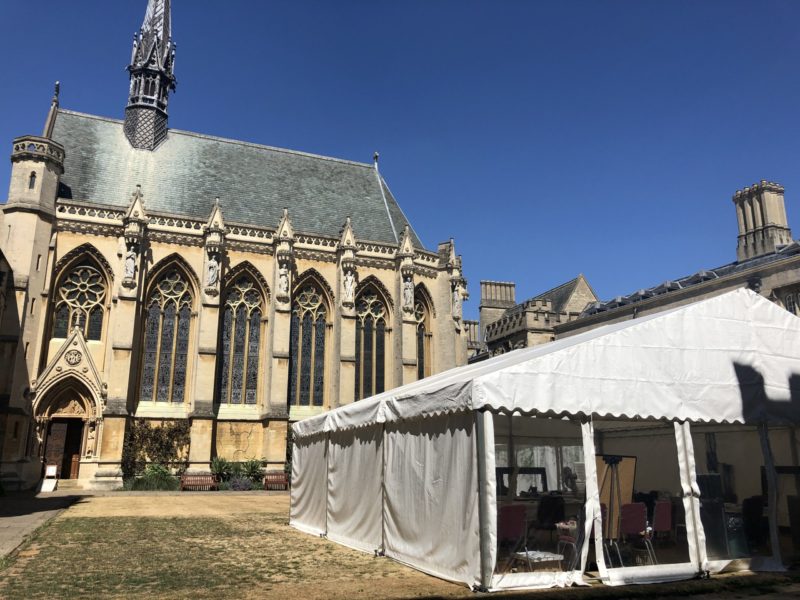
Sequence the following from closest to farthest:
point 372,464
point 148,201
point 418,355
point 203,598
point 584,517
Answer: point 203,598 < point 584,517 < point 372,464 < point 148,201 < point 418,355

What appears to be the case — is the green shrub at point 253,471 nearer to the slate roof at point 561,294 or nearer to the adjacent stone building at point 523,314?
the adjacent stone building at point 523,314

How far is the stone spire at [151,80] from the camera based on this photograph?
105ft

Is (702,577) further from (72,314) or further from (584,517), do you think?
(72,314)

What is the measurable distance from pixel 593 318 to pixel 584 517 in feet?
77.4

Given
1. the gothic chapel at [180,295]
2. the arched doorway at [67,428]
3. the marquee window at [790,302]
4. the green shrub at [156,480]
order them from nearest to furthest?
the marquee window at [790,302], the green shrub at [156,480], the gothic chapel at [180,295], the arched doorway at [67,428]

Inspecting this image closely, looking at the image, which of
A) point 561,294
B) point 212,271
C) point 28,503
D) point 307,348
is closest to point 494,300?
point 561,294

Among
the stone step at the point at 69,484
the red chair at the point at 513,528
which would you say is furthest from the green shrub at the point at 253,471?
the red chair at the point at 513,528

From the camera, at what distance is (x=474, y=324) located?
175 ft

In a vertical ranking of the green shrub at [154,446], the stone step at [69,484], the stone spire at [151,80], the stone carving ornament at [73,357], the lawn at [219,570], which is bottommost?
the lawn at [219,570]

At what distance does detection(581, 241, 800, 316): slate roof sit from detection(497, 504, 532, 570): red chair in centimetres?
1895

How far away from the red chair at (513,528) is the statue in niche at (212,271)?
21472 millimetres

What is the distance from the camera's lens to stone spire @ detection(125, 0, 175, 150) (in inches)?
1257

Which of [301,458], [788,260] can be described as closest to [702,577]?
[301,458]

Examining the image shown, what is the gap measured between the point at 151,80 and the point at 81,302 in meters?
13.1
